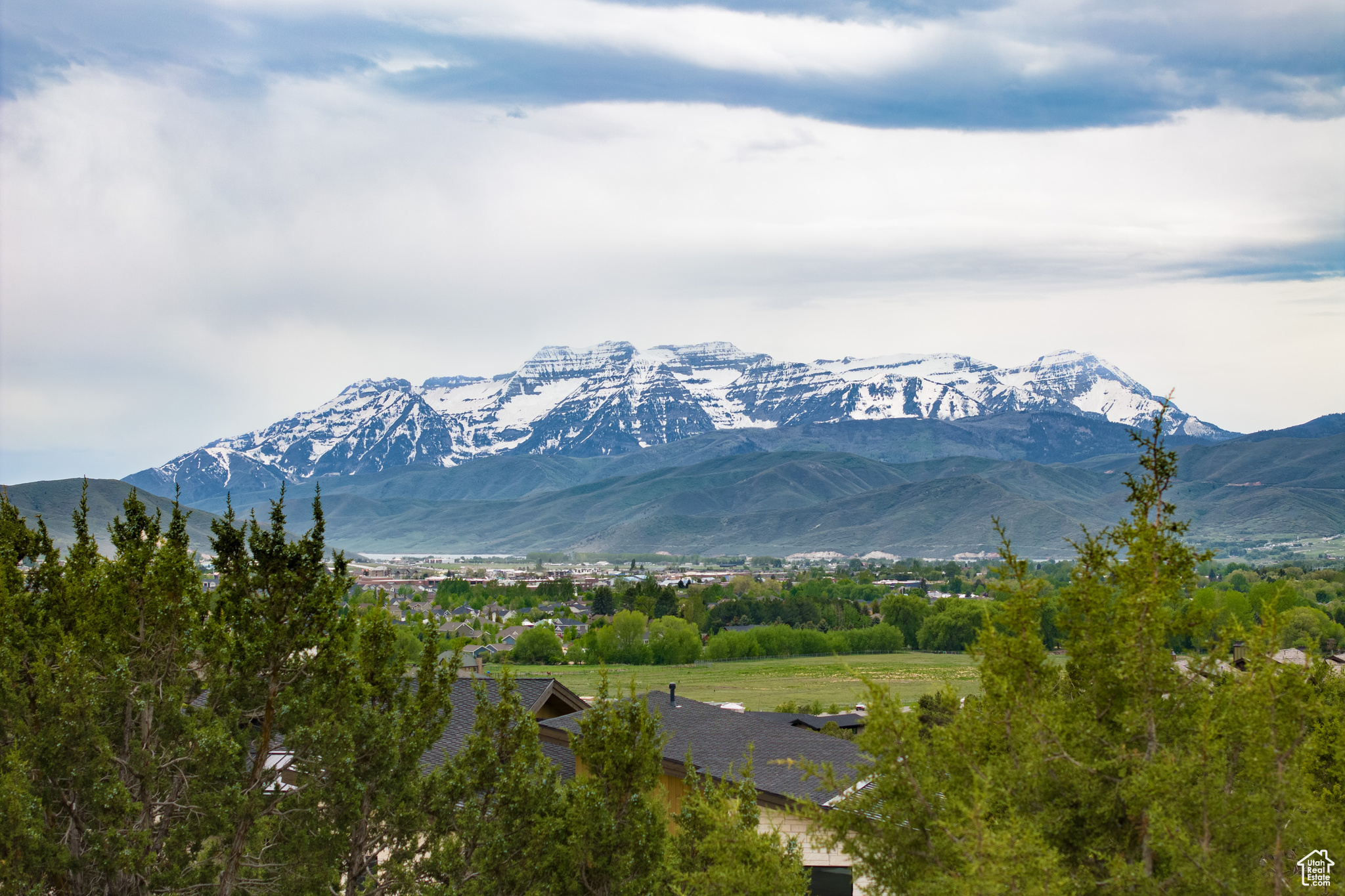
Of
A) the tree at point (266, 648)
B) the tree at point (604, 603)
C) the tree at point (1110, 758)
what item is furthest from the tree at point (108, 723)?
the tree at point (604, 603)

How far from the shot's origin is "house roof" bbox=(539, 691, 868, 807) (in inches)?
754

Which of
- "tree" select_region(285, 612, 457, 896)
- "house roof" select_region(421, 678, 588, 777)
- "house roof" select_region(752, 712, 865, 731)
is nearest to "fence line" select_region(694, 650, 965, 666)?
"house roof" select_region(752, 712, 865, 731)

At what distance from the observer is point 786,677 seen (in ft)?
357

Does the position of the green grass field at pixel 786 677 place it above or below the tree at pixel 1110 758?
below

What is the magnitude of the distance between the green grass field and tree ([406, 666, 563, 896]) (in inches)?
2349

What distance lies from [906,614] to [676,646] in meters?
35.2

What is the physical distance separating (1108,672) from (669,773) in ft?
33.1

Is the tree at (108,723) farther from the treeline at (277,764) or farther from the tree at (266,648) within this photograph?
the tree at (266,648)

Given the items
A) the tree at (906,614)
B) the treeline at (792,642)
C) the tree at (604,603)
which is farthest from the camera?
the tree at (604,603)

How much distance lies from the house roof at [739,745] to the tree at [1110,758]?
6.11m

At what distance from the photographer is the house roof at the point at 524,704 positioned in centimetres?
2105

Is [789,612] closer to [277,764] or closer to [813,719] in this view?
[813,719]

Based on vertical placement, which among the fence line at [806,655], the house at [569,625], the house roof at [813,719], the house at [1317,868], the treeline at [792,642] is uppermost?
the house at [1317,868]

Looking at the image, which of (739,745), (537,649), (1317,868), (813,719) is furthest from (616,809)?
(537,649)
